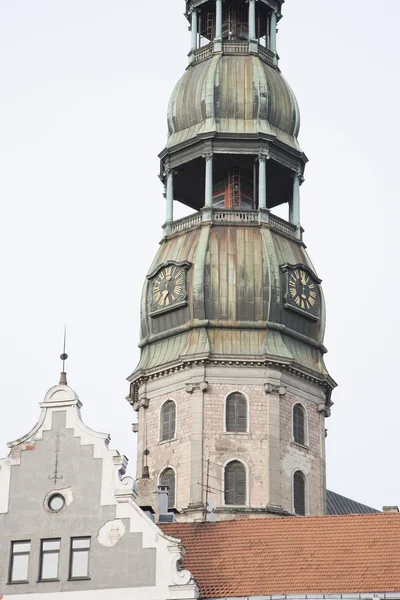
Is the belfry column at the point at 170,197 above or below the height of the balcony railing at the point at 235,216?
above

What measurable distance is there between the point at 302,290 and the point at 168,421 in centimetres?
767

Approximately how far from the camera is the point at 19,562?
43.7 metres

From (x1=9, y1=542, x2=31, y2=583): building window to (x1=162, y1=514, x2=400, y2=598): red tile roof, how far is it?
3849 millimetres

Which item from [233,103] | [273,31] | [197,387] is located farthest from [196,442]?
[273,31]

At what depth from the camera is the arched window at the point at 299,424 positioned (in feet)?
222

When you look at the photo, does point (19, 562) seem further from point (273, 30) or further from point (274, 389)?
point (273, 30)

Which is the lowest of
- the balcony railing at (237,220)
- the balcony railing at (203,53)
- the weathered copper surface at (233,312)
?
the weathered copper surface at (233,312)

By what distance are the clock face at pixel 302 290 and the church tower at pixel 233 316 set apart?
8 cm

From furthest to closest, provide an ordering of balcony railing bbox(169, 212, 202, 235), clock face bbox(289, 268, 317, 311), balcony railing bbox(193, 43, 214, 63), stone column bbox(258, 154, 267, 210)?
balcony railing bbox(193, 43, 214, 63) → balcony railing bbox(169, 212, 202, 235) → stone column bbox(258, 154, 267, 210) → clock face bbox(289, 268, 317, 311)

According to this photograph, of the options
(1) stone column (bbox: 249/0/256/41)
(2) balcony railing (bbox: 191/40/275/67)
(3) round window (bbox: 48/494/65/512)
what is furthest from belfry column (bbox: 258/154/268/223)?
(3) round window (bbox: 48/494/65/512)

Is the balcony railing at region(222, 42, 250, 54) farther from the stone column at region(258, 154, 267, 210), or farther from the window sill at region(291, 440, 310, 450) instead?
the window sill at region(291, 440, 310, 450)

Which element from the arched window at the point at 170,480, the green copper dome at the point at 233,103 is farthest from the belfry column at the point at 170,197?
the arched window at the point at 170,480

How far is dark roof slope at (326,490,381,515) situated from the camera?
2926 inches

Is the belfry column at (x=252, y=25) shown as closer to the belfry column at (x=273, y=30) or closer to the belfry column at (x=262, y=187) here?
the belfry column at (x=273, y=30)
